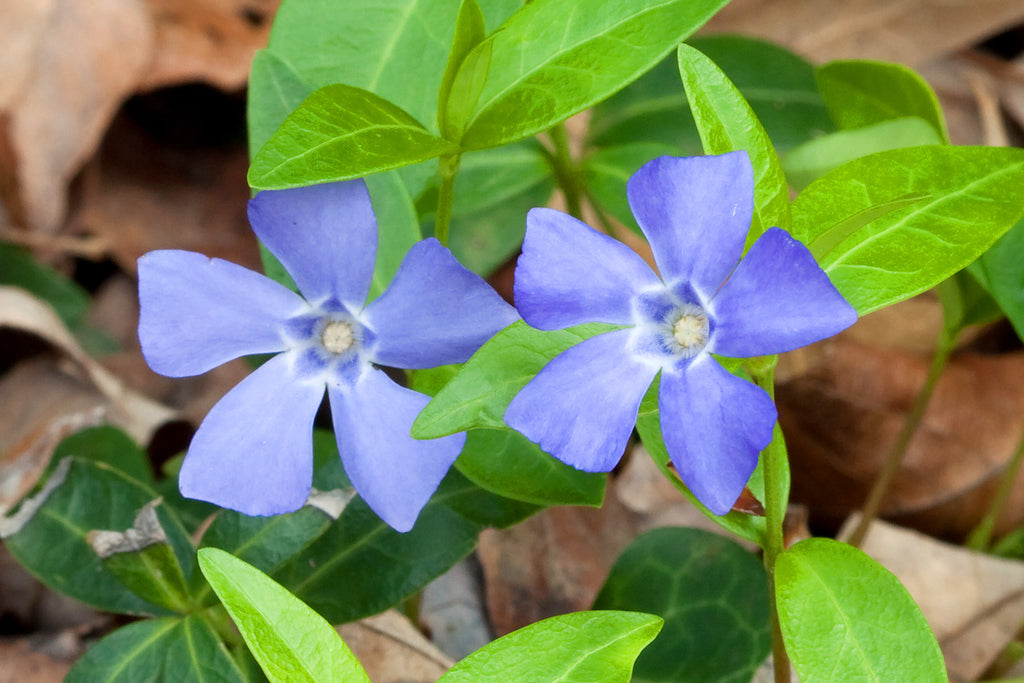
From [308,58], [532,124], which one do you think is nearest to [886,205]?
[532,124]

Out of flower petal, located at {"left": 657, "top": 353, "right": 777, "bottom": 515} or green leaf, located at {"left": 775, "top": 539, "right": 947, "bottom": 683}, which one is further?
green leaf, located at {"left": 775, "top": 539, "right": 947, "bottom": 683}

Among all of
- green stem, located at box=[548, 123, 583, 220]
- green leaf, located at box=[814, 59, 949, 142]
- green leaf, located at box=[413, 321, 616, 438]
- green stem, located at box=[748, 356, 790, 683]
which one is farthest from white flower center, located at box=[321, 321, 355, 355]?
green leaf, located at box=[814, 59, 949, 142]

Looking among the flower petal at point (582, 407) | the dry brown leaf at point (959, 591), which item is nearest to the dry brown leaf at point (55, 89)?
the flower petal at point (582, 407)

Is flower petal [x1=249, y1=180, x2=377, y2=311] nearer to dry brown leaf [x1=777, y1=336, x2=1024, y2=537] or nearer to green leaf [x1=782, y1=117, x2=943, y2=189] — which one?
green leaf [x1=782, y1=117, x2=943, y2=189]

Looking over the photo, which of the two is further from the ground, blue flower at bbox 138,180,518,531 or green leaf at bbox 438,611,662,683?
blue flower at bbox 138,180,518,531

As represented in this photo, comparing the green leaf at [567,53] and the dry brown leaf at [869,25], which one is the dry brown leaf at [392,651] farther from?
the dry brown leaf at [869,25]

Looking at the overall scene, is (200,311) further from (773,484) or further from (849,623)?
(849,623)

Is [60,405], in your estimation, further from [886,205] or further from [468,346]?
[886,205]
